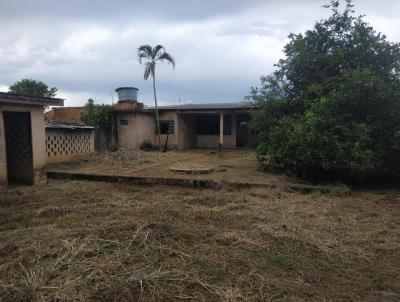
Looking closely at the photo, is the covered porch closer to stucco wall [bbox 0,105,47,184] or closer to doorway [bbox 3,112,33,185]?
stucco wall [bbox 0,105,47,184]

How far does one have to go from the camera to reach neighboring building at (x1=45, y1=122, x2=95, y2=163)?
36.9 ft

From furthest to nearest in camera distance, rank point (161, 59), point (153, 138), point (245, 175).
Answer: point (153, 138) → point (161, 59) → point (245, 175)

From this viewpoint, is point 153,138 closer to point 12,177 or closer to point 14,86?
point 12,177

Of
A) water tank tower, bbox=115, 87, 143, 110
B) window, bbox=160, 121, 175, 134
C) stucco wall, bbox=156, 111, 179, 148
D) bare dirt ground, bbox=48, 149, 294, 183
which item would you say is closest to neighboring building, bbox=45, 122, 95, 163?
bare dirt ground, bbox=48, 149, 294, 183

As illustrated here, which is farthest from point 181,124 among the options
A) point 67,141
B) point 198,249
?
point 198,249

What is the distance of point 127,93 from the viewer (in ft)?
56.9

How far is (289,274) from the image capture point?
129 inches

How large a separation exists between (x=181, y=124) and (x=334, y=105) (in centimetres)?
1129

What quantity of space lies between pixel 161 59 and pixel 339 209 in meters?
11.9

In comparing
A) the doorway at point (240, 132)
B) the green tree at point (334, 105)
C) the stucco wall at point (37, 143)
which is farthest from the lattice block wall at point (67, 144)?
the doorway at point (240, 132)

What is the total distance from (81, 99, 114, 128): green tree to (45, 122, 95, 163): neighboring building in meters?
2.66

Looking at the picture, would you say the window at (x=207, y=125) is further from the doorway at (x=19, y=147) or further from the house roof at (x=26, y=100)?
the doorway at (x=19, y=147)

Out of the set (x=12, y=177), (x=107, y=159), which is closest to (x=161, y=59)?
(x=107, y=159)

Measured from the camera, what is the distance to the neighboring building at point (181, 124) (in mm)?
16733
